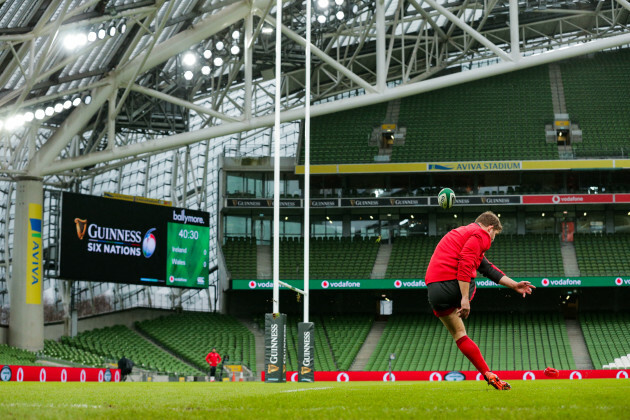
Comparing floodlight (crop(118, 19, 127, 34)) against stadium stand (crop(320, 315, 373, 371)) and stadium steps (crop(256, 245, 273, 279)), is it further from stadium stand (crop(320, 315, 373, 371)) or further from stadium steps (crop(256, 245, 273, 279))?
stadium steps (crop(256, 245, 273, 279))

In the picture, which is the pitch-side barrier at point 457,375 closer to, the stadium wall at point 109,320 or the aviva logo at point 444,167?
the stadium wall at point 109,320

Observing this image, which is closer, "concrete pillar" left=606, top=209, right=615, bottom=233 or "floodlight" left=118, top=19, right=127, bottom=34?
"floodlight" left=118, top=19, right=127, bottom=34

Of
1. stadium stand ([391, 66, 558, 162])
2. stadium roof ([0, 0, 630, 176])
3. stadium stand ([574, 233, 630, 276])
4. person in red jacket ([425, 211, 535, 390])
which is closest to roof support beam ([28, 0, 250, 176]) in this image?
stadium roof ([0, 0, 630, 176])

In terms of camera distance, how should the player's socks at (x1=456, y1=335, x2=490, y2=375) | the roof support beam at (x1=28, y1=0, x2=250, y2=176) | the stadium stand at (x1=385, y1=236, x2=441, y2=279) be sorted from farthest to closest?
1. the stadium stand at (x1=385, y1=236, x2=441, y2=279)
2. the roof support beam at (x1=28, y1=0, x2=250, y2=176)
3. the player's socks at (x1=456, y1=335, x2=490, y2=375)

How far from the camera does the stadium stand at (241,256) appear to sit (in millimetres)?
43719

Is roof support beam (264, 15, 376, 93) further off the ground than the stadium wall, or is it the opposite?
roof support beam (264, 15, 376, 93)

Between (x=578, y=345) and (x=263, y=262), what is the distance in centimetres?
1722

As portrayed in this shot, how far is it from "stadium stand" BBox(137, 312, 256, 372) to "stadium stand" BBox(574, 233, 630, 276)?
17591mm

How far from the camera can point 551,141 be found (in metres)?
45.7

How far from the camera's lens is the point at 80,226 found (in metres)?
32.4

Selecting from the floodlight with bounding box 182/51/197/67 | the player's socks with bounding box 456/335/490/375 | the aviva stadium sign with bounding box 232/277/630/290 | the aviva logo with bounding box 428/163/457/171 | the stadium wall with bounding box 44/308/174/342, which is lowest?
the stadium wall with bounding box 44/308/174/342

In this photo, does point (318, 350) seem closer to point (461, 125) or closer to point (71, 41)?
point (461, 125)

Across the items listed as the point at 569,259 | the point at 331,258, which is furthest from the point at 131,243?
the point at 569,259

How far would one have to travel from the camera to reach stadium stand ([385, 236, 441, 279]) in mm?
42500
